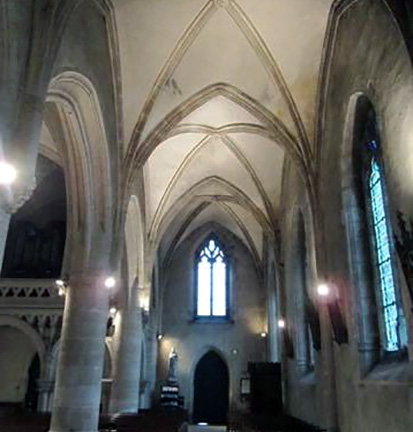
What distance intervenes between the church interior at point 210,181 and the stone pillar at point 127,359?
7 centimetres

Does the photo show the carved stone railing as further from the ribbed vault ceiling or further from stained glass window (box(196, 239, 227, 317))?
stained glass window (box(196, 239, 227, 317))

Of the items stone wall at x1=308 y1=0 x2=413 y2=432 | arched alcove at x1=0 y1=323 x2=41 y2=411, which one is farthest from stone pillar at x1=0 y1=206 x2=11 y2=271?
arched alcove at x1=0 y1=323 x2=41 y2=411

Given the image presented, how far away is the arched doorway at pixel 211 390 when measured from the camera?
67.4 ft

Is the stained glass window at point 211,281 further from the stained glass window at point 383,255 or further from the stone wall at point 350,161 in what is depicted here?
the stained glass window at point 383,255

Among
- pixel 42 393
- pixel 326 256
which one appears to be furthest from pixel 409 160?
pixel 42 393

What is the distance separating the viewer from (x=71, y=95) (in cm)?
859

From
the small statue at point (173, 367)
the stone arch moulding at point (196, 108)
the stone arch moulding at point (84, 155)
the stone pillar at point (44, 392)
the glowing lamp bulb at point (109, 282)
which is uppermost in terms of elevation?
the stone arch moulding at point (196, 108)

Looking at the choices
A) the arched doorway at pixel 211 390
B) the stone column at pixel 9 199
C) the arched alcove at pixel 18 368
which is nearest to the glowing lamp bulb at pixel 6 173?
the stone column at pixel 9 199

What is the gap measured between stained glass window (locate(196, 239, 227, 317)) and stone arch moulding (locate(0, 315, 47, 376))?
880cm

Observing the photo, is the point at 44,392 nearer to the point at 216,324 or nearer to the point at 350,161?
the point at 216,324

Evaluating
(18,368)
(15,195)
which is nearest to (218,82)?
(15,195)

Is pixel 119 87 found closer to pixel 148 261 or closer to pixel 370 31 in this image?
pixel 370 31

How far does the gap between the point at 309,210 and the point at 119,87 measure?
5.38 meters

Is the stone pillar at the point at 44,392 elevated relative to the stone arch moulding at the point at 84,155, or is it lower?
lower
